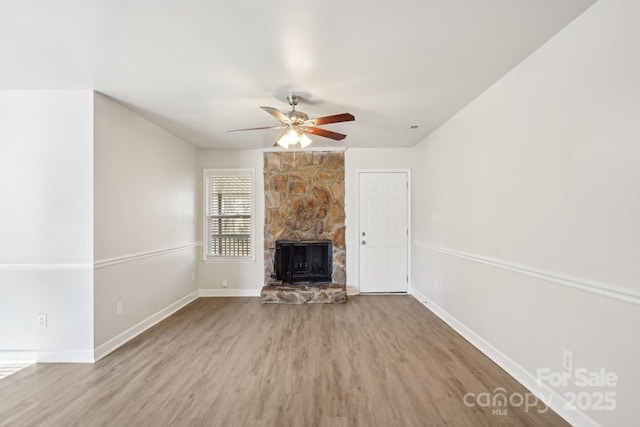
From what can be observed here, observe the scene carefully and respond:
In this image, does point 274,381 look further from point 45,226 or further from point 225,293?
point 225,293

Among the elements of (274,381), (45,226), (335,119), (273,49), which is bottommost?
(274,381)

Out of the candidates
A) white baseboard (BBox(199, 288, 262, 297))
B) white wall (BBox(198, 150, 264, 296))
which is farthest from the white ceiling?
white baseboard (BBox(199, 288, 262, 297))

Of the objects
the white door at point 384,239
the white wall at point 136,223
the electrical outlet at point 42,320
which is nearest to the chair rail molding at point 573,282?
the white door at point 384,239

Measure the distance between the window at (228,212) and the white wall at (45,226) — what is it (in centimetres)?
233

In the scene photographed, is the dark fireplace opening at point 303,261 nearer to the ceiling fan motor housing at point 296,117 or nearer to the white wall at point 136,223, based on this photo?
the white wall at point 136,223

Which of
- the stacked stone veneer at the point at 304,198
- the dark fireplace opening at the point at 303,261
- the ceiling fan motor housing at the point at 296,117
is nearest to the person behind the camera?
the ceiling fan motor housing at the point at 296,117

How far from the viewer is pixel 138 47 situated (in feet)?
6.88

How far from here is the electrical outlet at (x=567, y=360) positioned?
189 cm

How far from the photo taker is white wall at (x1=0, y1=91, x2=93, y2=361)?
8.97 feet

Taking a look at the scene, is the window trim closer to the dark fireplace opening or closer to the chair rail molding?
the dark fireplace opening

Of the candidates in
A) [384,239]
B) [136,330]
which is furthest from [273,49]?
[384,239]

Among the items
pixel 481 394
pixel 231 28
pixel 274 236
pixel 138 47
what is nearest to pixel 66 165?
pixel 138 47

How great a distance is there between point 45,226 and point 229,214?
101 inches

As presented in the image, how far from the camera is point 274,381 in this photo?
240 centimetres
